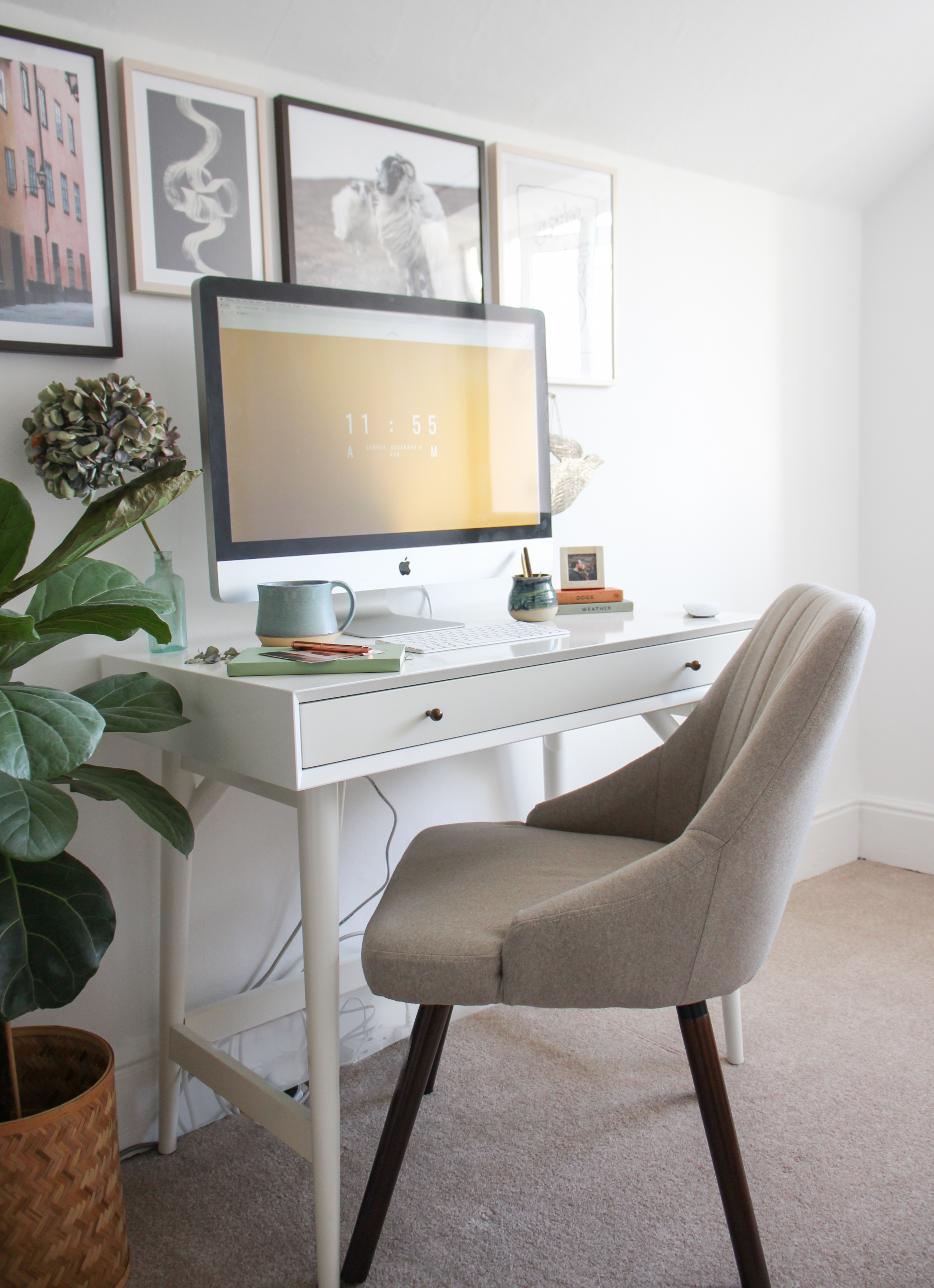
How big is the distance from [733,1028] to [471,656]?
3.00 feet

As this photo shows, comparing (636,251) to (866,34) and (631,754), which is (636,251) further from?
(631,754)

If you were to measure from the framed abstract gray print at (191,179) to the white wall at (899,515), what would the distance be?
6.07 ft

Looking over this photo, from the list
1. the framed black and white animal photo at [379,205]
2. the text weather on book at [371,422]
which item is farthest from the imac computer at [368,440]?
the framed black and white animal photo at [379,205]

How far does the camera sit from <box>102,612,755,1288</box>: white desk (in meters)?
1.21

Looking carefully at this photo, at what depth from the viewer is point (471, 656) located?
139cm

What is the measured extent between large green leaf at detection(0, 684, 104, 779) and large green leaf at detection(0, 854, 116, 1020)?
0.60 ft

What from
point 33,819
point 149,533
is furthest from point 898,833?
point 33,819

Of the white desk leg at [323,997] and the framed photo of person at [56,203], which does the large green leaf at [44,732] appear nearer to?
the white desk leg at [323,997]

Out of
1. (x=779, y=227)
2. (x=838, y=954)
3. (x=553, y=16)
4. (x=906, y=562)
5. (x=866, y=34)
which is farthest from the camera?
(x=906, y=562)

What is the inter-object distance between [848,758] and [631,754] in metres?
0.91

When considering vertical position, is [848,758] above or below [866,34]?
below

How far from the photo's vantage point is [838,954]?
7.41 ft

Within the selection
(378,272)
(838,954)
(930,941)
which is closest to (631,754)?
(838,954)

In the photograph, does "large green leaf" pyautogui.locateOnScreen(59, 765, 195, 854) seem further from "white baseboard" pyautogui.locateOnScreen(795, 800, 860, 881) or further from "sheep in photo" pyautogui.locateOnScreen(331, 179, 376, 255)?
"white baseboard" pyautogui.locateOnScreen(795, 800, 860, 881)
